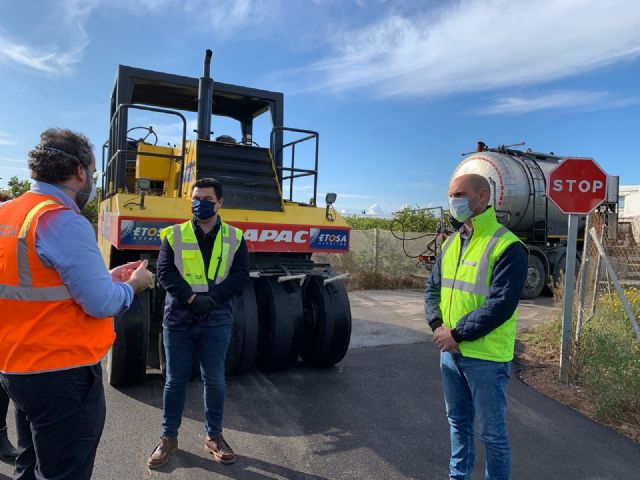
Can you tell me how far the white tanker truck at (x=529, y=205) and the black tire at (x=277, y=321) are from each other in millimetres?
8445

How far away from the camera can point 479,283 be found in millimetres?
2678

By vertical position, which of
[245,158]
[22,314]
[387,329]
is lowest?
[387,329]

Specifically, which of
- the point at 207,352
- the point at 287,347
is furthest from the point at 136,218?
the point at 287,347

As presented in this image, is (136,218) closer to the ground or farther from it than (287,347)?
farther from it

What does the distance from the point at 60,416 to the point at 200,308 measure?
1376 mm

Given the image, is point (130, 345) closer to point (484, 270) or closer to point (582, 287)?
point (484, 270)

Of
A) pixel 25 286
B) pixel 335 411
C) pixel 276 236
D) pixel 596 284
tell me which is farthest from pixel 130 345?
pixel 596 284

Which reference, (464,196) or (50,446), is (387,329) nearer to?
(464,196)

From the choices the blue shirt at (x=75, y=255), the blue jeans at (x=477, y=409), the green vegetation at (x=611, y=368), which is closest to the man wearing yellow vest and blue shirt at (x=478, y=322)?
the blue jeans at (x=477, y=409)

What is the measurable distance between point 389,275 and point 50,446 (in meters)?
12.3

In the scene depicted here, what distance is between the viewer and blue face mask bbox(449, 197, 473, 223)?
110 inches

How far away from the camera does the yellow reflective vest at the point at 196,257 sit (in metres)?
3.39

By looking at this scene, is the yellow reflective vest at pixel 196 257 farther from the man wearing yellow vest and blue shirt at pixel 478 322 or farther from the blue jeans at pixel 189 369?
the man wearing yellow vest and blue shirt at pixel 478 322

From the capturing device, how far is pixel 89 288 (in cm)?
195
